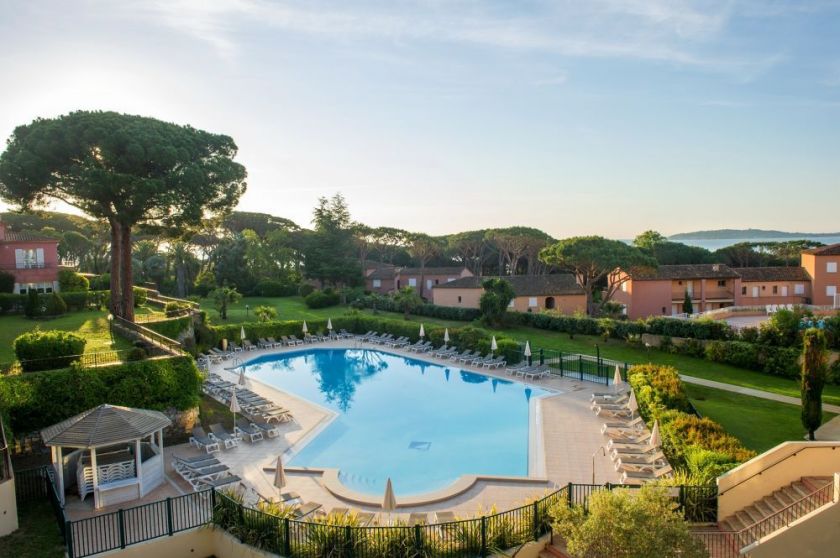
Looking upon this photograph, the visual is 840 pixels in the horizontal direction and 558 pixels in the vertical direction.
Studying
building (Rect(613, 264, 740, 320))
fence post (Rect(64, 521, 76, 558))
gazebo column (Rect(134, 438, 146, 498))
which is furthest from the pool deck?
building (Rect(613, 264, 740, 320))

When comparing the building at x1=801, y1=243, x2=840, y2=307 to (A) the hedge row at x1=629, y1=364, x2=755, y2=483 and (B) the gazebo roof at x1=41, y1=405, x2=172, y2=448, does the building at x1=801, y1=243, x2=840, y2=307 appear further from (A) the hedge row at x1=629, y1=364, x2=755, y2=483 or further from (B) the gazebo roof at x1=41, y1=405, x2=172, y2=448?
(B) the gazebo roof at x1=41, y1=405, x2=172, y2=448

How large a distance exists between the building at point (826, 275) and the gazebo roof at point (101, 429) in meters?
Result: 48.2

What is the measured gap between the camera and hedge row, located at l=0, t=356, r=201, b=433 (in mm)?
14594

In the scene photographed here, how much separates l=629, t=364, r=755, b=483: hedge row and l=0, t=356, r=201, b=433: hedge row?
14.5 metres

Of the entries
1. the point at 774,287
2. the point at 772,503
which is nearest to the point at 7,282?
the point at 772,503

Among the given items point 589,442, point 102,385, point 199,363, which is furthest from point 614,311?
point 102,385

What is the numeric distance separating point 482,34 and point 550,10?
2269 millimetres

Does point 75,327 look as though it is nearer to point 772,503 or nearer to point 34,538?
point 34,538

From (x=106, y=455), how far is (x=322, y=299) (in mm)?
35483

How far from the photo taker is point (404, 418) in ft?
69.1

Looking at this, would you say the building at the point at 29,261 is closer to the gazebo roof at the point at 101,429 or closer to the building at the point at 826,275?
the gazebo roof at the point at 101,429

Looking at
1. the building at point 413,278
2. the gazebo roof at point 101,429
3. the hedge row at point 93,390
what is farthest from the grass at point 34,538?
the building at point 413,278

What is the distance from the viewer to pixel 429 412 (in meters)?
21.8

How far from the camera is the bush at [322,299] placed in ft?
159
